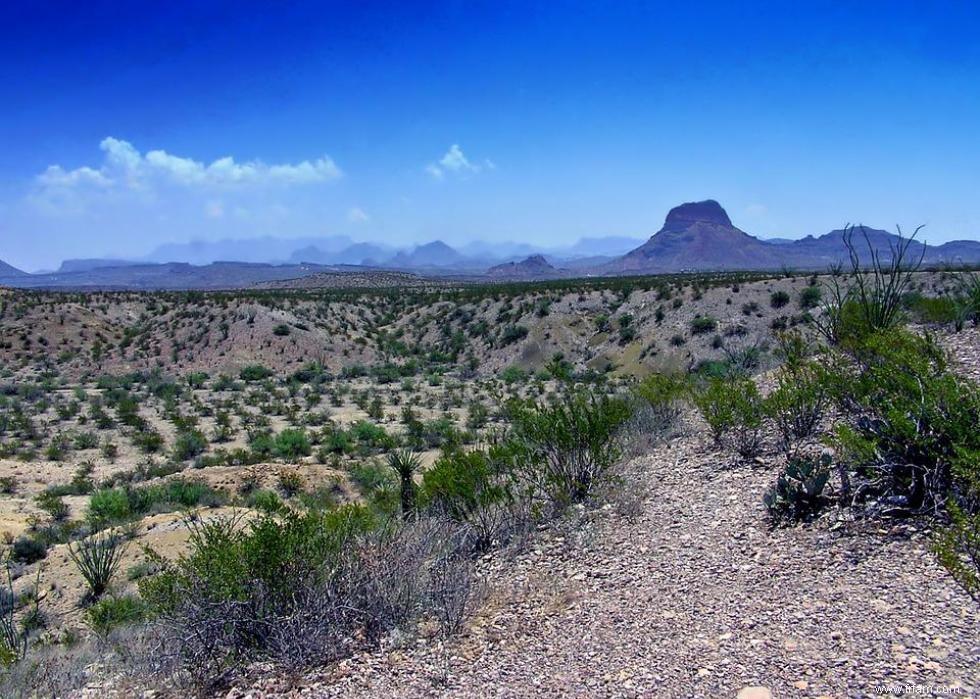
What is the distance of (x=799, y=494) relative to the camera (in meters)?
6.14

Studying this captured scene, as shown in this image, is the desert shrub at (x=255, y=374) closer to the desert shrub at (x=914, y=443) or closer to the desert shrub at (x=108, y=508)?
the desert shrub at (x=108, y=508)

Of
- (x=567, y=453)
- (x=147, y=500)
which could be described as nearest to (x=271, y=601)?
(x=567, y=453)

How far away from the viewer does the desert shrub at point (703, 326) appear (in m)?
33.3

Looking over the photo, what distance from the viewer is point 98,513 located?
1208 cm

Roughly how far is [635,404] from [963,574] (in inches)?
295

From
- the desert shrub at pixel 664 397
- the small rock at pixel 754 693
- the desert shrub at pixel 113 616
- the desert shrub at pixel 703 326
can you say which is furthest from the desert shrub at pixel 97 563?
the desert shrub at pixel 703 326

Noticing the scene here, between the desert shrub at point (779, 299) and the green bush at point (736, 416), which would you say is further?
the desert shrub at point (779, 299)

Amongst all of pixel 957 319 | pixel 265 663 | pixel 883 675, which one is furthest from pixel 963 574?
pixel 957 319

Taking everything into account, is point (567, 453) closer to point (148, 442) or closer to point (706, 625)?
point (706, 625)

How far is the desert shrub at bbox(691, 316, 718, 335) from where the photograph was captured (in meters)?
33.3

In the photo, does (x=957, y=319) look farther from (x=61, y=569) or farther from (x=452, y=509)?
(x=61, y=569)

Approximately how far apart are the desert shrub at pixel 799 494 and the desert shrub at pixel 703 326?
92.1 ft

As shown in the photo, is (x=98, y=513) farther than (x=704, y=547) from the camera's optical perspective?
Yes

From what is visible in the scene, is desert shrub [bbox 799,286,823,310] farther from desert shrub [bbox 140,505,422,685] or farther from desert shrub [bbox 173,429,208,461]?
desert shrub [bbox 140,505,422,685]
